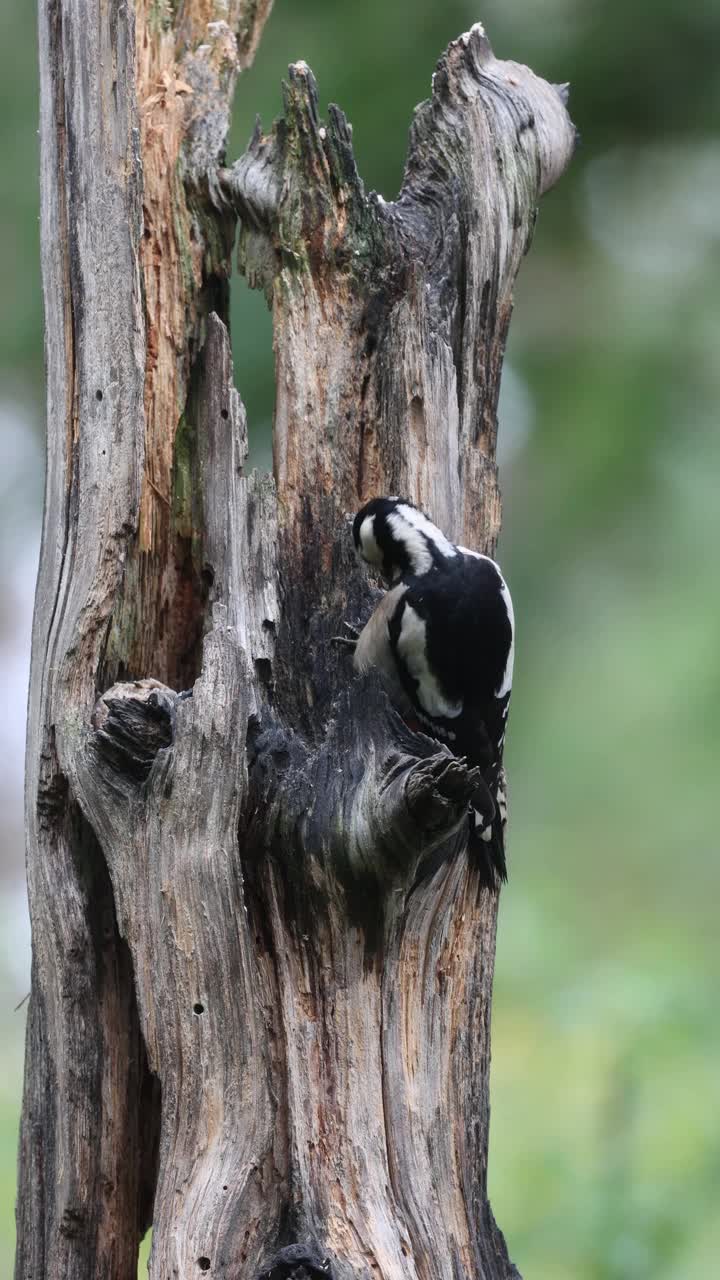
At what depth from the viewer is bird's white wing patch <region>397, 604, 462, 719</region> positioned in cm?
207

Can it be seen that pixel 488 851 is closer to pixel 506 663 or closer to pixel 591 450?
pixel 506 663

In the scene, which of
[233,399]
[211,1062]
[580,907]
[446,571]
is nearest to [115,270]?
[233,399]

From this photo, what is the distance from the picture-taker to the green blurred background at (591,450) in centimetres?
387

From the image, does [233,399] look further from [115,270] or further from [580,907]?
[580,907]

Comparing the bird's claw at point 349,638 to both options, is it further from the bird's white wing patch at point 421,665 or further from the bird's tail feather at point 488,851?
the bird's tail feather at point 488,851

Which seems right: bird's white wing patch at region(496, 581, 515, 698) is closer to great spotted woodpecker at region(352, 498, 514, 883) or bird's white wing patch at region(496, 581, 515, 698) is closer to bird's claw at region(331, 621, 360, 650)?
great spotted woodpecker at region(352, 498, 514, 883)

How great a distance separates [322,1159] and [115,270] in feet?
4.04

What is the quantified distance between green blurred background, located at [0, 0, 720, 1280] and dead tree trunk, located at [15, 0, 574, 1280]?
1840 millimetres

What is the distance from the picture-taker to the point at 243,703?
162 centimetres

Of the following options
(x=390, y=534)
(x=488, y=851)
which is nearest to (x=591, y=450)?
(x=390, y=534)

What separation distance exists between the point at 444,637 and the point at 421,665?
0.06 metres

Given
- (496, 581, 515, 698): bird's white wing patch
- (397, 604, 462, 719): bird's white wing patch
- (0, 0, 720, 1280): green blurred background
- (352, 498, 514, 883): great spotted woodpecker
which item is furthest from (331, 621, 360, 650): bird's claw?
(0, 0, 720, 1280): green blurred background

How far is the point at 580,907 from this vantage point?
402 centimetres

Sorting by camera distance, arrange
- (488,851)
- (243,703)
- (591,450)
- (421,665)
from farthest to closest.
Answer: (591,450)
(421,665)
(488,851)
(243,703)
